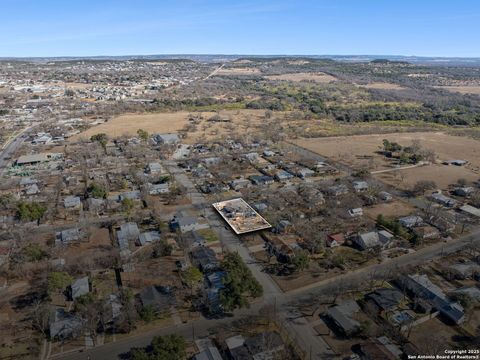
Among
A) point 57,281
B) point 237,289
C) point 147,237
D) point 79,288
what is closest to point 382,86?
point 147,237

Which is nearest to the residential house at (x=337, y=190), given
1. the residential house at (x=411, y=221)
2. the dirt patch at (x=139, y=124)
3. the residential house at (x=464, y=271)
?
the residential house at (x=411, y=221)

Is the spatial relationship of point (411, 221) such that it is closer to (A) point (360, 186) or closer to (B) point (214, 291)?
(A) point (360, 186)

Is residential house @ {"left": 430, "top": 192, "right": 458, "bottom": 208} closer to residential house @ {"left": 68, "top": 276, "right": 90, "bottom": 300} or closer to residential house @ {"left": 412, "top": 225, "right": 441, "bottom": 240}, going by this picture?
residential house @ {"left": 412, "top": 225, "right": 441, "bottom": 240}

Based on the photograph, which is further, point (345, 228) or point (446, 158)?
point (446, 158)

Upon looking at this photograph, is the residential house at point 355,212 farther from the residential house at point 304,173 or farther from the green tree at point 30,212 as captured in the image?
the green tree at point 30,212

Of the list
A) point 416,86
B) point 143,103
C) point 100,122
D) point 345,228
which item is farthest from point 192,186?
point 416,86

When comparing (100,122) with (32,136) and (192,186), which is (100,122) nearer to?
(32,136)
